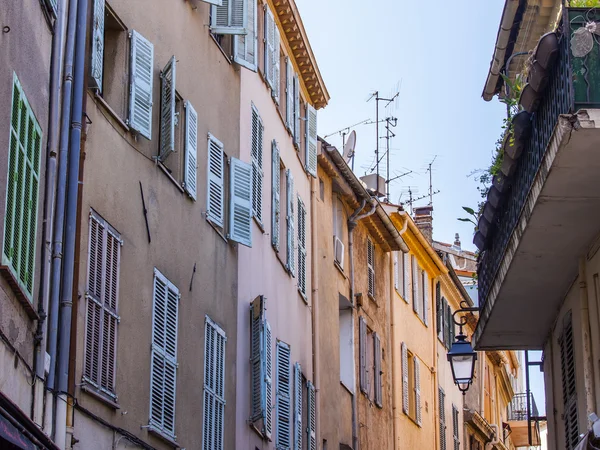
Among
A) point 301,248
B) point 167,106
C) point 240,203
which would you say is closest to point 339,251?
point 301,248

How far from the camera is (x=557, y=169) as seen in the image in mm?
10750

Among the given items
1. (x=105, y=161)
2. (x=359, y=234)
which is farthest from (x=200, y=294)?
(x=359, y=234)

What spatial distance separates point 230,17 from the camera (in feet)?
57.6

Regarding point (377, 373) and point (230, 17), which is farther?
point (377, 373)

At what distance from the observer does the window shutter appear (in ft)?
65.1

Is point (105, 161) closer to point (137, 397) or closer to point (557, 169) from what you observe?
point (137, 397)

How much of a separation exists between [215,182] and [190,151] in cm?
133

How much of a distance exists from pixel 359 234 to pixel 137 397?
14530 millimetres

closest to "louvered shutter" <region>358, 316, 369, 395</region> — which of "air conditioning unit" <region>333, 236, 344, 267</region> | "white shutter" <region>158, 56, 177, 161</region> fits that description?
"air conditioning unit" <region>333, 236, 344, 267</region>

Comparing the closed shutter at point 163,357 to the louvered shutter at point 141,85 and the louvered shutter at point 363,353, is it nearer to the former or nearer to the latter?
the louvered shutter at point 141,85

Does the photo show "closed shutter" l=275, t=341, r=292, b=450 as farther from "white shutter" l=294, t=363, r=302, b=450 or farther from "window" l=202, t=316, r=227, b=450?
"window" l=202, t=316, r=227, b=450

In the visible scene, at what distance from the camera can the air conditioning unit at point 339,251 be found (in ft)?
82.7

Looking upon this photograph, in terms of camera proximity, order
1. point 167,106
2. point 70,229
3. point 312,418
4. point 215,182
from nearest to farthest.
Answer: point 70,229
point 167,106
point 215,182
point 312,418

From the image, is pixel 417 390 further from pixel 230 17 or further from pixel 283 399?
pixel 230 17
